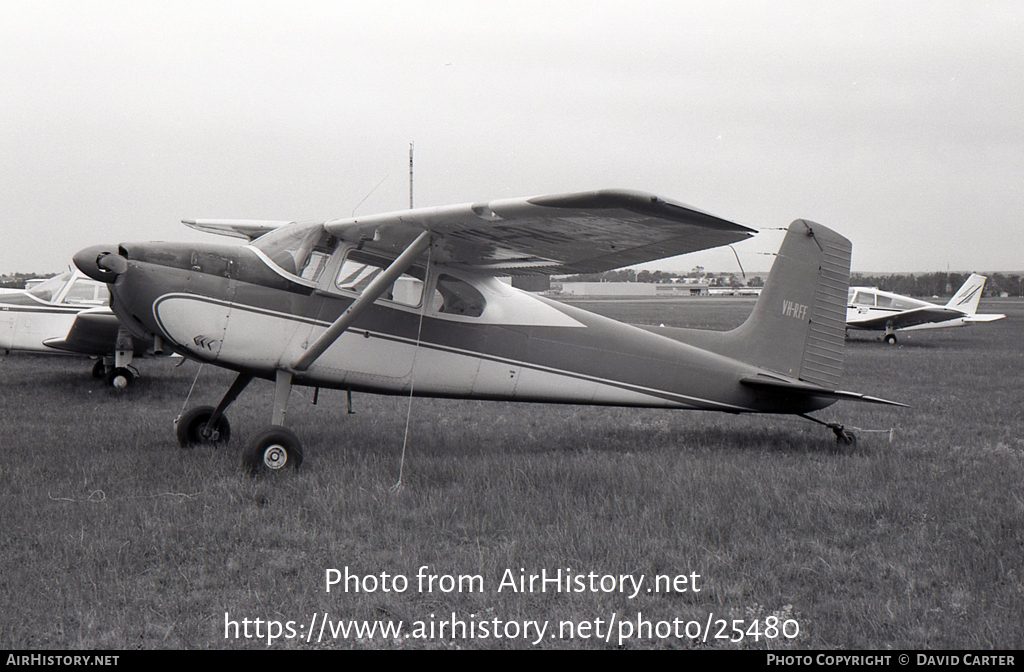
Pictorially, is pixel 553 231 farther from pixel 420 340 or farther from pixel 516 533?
pixel 516 533

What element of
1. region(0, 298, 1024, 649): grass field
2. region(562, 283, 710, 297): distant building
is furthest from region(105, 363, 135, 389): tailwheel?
region(562, 283, 710, 297): distant building

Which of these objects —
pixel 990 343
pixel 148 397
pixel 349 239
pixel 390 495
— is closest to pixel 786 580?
pixel 390 495

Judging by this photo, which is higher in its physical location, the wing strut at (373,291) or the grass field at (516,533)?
the wing strut at (373,291)

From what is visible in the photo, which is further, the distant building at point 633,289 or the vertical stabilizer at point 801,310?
the distant building at point 633,289

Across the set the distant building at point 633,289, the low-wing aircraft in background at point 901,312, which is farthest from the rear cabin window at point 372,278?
the distant building at point 633,289

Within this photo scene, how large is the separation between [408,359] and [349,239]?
1.23 m

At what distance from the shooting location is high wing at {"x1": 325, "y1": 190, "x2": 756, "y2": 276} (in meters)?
4.30

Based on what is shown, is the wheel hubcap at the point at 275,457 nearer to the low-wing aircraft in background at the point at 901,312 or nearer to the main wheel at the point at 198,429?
the main wheel at the point at 198,429

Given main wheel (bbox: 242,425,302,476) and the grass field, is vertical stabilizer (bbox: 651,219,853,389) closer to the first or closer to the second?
the grass field

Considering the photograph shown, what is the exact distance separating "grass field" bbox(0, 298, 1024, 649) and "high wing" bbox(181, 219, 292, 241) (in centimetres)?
265

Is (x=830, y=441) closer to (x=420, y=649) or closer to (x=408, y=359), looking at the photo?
(x=408, y=359)

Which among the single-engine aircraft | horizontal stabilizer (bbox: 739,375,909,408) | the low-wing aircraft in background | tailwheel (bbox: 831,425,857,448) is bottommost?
the single-engine aircraft

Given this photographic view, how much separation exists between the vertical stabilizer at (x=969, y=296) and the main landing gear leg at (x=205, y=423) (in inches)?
1138

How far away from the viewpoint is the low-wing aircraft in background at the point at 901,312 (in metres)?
25.6
